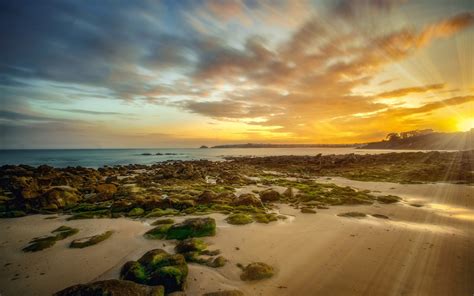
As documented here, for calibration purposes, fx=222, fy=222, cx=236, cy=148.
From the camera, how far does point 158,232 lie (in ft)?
29.7

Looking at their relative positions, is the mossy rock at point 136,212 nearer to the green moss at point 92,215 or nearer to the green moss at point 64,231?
the green moss at point 92,215

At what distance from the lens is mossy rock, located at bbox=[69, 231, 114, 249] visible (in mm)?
8086

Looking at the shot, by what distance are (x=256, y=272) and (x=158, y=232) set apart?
485 centimetres

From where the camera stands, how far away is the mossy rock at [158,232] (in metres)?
8.80

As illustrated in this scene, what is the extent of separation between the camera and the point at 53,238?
8641 millimetres

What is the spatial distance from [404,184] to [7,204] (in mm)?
30975

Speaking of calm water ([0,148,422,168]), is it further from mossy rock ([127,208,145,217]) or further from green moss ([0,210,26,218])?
mossy rock ([127,208,145,217])

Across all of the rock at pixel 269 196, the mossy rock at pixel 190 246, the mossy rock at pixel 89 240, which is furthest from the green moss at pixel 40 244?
the rock at pixel 269 196

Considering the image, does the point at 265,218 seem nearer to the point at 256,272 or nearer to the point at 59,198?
the point at 256,272

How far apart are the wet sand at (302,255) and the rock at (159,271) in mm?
382

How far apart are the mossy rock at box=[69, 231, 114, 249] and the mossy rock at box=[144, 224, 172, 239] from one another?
1.56 meters

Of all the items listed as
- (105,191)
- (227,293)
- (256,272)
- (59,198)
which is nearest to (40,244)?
(227,293)

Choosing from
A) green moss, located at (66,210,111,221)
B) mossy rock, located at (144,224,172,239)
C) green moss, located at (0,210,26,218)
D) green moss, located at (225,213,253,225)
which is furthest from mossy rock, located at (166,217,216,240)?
green moss, located at (0,210,26,218)

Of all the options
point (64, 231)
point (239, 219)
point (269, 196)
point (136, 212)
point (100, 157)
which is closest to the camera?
point (64, 231)
